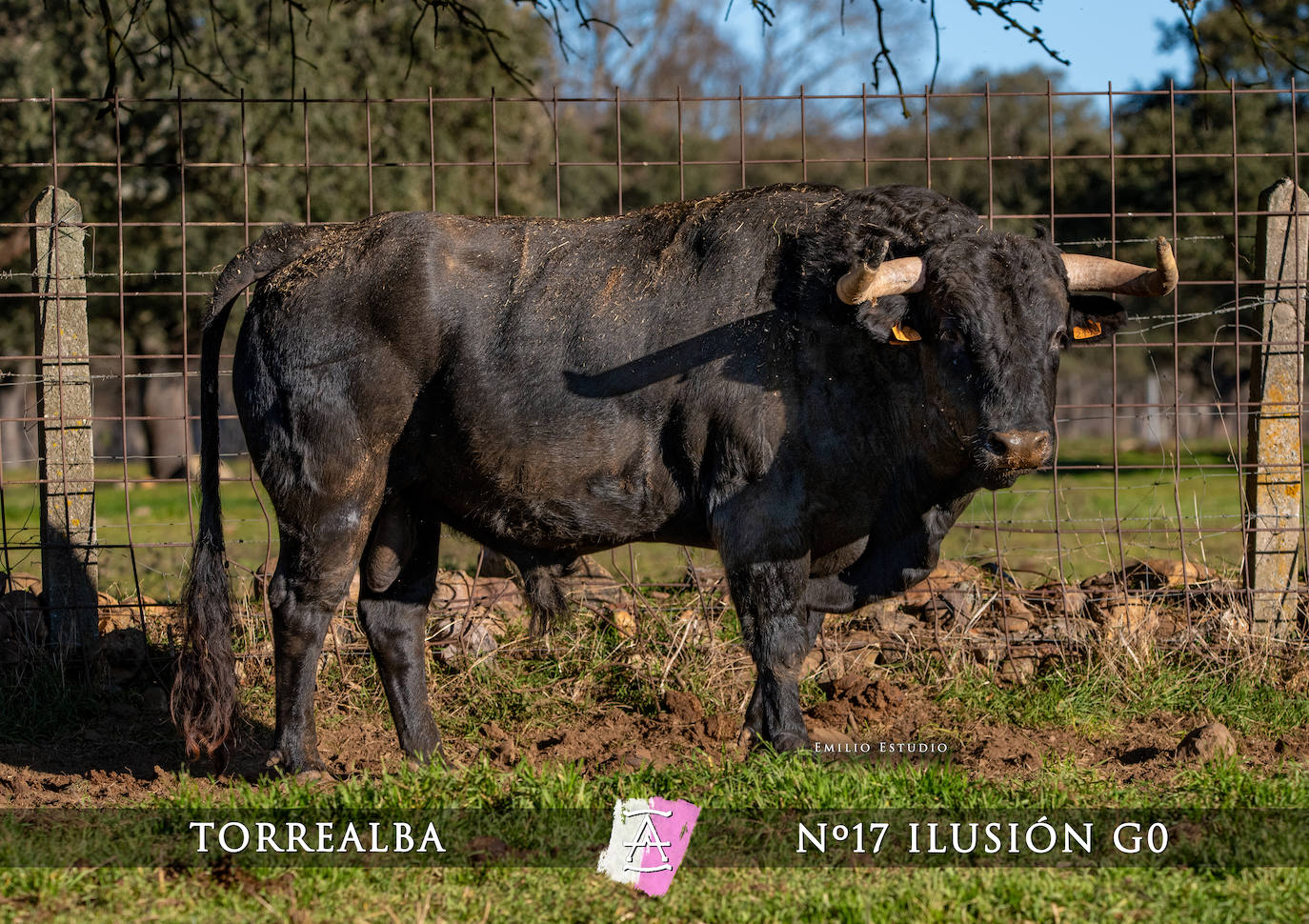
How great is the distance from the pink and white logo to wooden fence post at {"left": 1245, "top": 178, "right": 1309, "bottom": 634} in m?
3.94

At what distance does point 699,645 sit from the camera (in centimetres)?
620

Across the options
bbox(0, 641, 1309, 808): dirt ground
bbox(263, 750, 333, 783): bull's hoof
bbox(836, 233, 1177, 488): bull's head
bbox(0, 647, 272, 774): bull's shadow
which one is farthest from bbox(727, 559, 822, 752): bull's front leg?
bbox(0, 647, 272, 774): bull's shadow

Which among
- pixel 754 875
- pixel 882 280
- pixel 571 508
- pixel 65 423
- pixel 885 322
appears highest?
pixel 882 280

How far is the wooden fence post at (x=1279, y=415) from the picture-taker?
6449 millimetres

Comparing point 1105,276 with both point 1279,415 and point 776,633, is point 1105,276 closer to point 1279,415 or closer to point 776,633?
point 776,633

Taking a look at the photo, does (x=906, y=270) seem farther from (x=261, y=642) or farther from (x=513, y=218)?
(x=261, y=642)

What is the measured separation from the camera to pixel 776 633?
15.5 feet

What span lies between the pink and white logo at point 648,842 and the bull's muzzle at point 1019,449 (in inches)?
63.6

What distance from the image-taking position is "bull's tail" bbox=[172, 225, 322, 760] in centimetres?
494

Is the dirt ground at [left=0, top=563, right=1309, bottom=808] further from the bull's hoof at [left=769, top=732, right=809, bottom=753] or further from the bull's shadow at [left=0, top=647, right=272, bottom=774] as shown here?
the bull's hoof at [left=769, top=732, right=809, bottom=753]

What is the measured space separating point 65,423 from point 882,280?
4377mm

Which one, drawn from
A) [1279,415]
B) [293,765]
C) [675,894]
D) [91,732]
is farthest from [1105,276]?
[91,732]

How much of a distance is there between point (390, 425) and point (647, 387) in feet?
3.46

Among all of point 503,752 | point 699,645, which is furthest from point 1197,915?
point 699,645
